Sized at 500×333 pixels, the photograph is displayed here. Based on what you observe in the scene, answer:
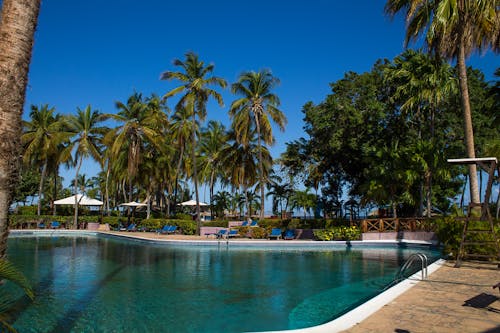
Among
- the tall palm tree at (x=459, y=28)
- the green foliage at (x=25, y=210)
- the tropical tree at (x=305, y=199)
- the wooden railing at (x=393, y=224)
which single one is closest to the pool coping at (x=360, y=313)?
the tall palm tree at (x=459, y=28)

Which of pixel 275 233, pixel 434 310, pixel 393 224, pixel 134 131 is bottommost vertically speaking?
pixel 434 310

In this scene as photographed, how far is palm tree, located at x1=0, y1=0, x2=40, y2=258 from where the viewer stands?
3521 mm

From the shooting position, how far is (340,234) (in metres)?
21.1

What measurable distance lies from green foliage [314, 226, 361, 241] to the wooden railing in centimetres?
62

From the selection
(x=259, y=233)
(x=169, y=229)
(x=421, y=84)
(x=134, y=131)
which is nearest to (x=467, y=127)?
(x=421, y=84)

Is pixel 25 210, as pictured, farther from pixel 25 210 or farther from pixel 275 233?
pixel 275 233

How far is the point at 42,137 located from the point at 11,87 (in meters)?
36.3

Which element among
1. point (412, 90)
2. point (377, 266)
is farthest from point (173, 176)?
point (377, 266)

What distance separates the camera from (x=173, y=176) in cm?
4016

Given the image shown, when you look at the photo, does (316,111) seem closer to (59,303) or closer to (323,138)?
(323,138)

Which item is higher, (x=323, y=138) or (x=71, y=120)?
(x=71, y=120)

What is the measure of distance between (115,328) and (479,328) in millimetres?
5740

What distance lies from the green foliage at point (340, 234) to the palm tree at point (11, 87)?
19.0 m

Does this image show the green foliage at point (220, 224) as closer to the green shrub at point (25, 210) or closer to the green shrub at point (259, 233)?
the green shrub at point (259, 233)
